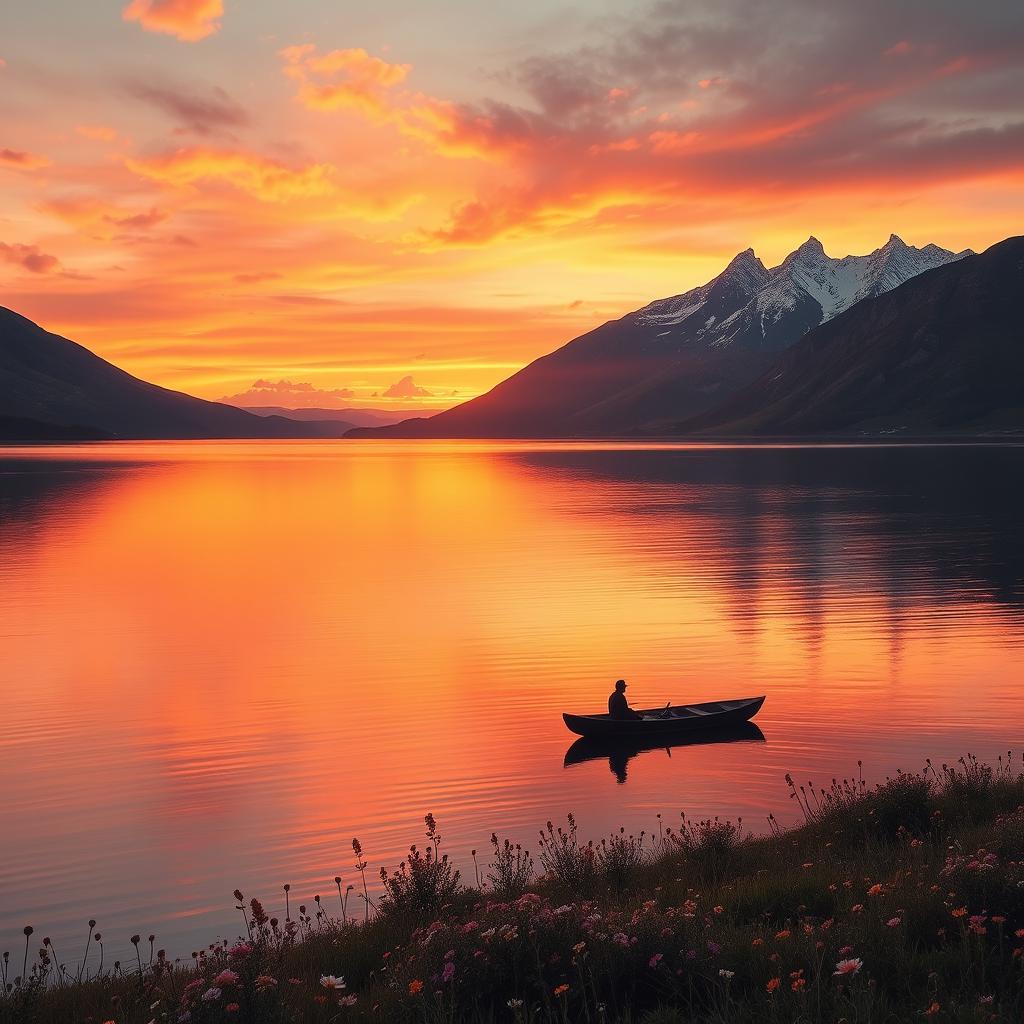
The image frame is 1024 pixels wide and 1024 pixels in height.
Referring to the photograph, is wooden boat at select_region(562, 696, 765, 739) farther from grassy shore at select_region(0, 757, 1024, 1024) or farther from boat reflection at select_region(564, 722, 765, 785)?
grassy shore at select_region(0, 757, 1024, 1024)

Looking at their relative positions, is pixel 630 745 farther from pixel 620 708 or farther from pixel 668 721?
pixel 668 721

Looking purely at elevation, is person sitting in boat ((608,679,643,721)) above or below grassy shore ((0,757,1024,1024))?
below

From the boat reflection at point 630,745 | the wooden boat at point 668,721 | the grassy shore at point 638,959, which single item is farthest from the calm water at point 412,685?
the grassy shore at point 638,959

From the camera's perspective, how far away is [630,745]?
3394 cm

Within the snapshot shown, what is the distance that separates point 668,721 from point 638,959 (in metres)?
22.2

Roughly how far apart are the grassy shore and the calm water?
17.8 feet

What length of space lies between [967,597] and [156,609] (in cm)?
4558

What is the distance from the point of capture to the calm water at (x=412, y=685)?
82.0 ft

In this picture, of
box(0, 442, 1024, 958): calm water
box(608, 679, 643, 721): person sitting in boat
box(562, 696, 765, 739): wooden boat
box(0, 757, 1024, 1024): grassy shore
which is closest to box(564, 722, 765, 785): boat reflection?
box(562, 696, 765, 739): wooden boat

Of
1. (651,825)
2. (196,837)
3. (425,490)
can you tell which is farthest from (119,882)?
(425,490)

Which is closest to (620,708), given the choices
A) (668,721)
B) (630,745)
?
(630,745)

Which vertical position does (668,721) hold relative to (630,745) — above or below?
above

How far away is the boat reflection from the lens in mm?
32062

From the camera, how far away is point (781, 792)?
28656mm
